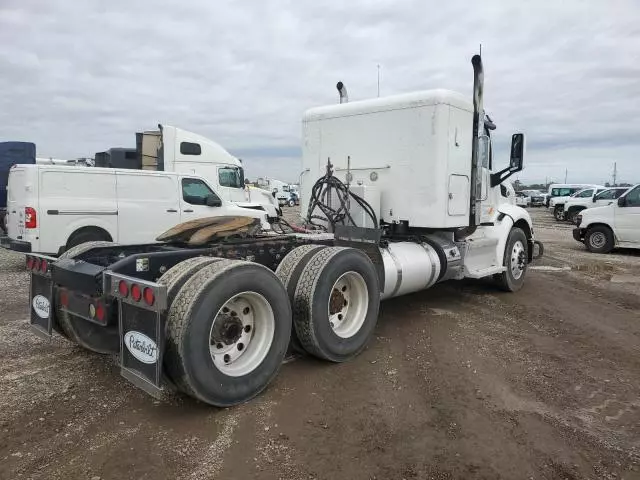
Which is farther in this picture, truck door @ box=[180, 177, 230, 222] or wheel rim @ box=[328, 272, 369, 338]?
truck door @ box=[180, 177, 230, 222]

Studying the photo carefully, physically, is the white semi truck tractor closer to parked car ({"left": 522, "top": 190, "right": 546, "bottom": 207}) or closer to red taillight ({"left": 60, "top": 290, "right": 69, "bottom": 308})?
red taillight ({"left": 60, "top": 290, "right": 69, "bottom": 308})

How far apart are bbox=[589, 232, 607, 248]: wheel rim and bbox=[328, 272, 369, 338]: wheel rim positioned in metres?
12.0

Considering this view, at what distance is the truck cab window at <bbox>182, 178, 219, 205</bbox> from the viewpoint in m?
11.2

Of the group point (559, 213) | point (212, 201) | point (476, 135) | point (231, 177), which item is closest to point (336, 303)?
point (476, 135)

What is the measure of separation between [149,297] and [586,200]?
26.7 m

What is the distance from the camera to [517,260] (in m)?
8.20

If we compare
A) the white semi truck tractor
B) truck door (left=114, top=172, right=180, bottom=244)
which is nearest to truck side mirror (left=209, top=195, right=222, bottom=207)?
truck door (left=114, top=172, right=180, bottom=244)

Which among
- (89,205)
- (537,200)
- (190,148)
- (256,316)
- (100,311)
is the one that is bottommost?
(256,316)

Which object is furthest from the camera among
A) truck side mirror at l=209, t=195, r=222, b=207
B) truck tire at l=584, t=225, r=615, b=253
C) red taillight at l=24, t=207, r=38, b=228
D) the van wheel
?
truck tire at l=584, t=225, r=615, b=253

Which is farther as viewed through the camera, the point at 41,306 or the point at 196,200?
→ the point at 196,200

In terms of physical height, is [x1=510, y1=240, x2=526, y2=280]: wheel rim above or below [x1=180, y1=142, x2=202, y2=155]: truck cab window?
below

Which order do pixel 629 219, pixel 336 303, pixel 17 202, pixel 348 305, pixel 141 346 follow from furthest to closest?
pixel 629 219
pixel 17 202
pixel 348 305
pixel 336 303
pixel 141 346

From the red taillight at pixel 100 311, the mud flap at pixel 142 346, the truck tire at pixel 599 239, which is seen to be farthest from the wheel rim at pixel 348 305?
the truck tire at pixel 599 239

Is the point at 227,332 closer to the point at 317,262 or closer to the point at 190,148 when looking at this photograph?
the point at 317,262
